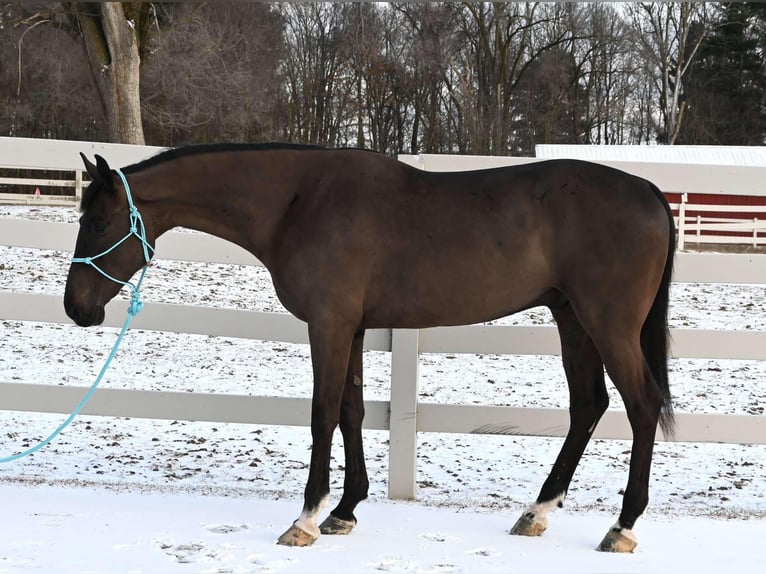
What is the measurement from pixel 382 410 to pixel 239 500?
85 cm

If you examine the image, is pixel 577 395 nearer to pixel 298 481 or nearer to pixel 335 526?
pixel 335 526

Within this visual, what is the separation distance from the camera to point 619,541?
3.45 meters

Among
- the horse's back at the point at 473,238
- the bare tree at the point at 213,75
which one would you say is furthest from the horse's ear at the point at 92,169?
the bare tree at the point at 213,75

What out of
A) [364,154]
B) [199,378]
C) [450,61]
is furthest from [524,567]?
[450,61]

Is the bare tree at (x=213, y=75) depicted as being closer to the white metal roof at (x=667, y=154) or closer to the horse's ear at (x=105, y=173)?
the white metal roof at (x=667, y=154)

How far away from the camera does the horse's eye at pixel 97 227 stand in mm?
3518

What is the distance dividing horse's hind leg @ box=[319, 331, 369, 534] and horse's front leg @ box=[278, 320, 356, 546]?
18 cm

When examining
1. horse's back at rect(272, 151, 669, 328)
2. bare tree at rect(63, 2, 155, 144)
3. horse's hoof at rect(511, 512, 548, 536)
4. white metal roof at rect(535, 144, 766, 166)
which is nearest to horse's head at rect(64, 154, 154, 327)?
horse's back at rect(272, 151, 669, 328)

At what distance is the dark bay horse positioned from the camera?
347 cm

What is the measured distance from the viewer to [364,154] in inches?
147

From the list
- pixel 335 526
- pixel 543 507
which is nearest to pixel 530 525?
pixel 543 507

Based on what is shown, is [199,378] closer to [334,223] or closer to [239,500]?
[239,500]

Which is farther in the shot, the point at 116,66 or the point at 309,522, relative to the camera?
the point at 116,66

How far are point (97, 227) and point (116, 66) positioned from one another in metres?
11.8
